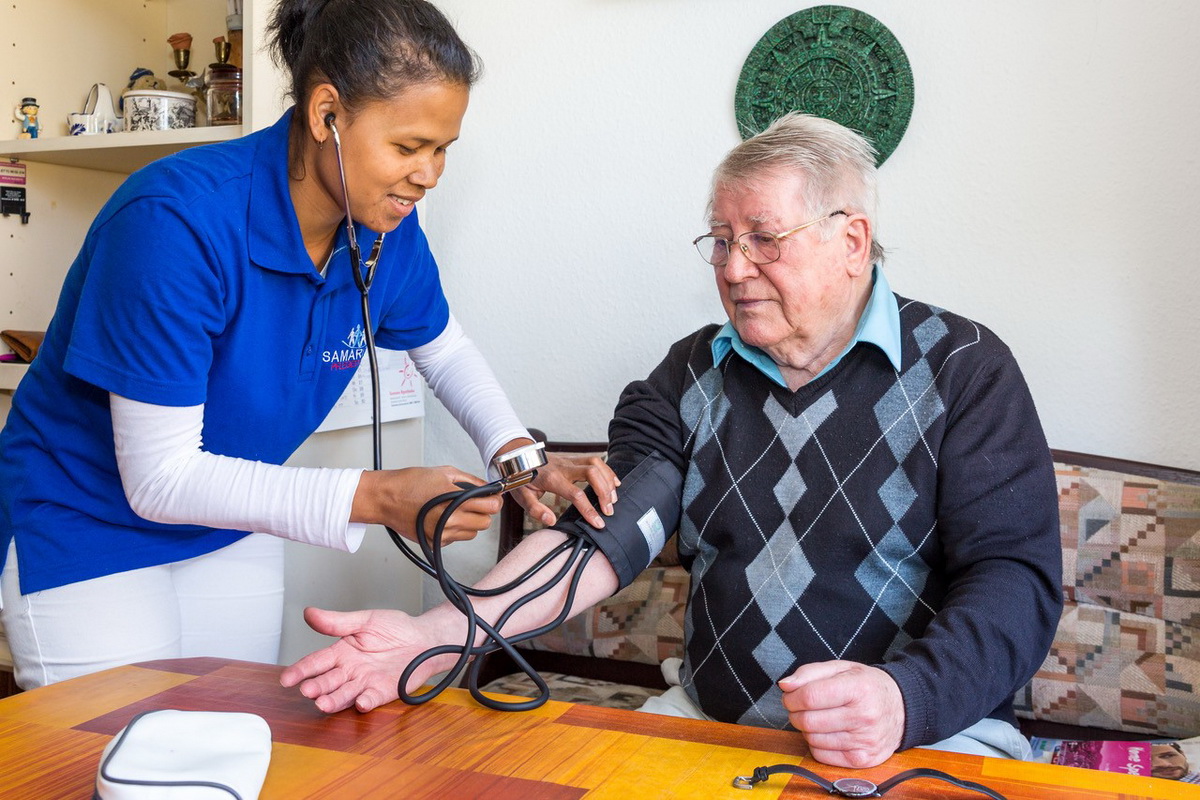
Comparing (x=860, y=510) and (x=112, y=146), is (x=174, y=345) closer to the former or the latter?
(x=860, y=510)

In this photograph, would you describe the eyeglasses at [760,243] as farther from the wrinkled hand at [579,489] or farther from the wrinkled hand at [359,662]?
the wrinkled hand at [359,662]

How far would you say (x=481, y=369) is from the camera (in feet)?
5.39

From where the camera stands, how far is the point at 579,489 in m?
1.31

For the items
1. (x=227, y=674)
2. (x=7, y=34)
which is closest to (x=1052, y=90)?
(x=227, y=674)

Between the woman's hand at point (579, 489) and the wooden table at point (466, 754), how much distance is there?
29 cm

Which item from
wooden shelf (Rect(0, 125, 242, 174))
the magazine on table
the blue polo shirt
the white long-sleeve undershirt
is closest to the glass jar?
wooden shelf (Rect(0, 125, 242, 174))

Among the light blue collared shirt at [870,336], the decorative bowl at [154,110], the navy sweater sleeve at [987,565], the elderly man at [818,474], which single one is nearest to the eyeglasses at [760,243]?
the elderly man at [818,474]

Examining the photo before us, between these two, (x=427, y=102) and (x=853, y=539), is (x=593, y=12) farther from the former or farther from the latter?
(x=853, y=539)

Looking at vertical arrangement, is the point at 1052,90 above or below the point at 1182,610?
above

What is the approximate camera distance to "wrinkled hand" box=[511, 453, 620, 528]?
126 centimetres

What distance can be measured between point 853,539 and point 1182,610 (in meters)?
0.62

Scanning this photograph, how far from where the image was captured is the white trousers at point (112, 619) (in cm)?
126

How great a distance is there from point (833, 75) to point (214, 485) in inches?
51.4

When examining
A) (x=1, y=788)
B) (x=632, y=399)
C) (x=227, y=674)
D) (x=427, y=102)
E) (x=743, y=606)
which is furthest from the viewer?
(x=632, y=399)
